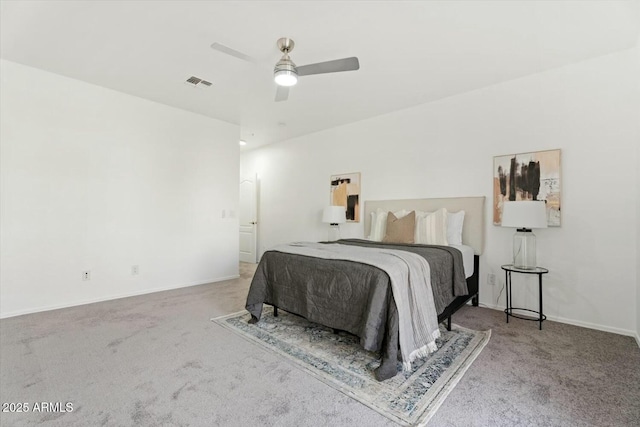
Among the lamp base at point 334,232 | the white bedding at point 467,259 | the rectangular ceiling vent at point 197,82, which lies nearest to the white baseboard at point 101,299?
the lamp base at point 334,232

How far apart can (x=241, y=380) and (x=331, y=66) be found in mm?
2376

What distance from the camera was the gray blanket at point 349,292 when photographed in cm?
193

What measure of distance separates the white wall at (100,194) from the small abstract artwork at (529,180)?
3990mm

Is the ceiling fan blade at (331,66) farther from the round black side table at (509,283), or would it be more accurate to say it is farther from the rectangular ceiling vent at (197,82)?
the round black side table at (509,283)

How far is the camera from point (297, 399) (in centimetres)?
169

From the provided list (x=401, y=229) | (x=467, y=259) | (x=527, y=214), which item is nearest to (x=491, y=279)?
(x=467, y=259)

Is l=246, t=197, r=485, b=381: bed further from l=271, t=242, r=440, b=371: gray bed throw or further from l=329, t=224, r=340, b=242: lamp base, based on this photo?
l=329, t=224, r=340, b=242: lamp base

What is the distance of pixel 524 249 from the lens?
3.00 m

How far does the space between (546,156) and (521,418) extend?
2601 mm

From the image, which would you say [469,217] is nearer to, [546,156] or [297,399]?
[546,156]

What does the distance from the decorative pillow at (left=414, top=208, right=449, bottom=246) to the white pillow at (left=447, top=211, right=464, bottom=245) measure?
0.26ft

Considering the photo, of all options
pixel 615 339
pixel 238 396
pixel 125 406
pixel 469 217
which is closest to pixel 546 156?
pixel 469 217

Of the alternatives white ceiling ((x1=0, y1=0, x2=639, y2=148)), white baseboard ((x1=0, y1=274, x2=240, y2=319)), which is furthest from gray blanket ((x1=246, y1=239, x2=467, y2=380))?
white baseboard ((x1=0, y1=274, x2=240, y2=319))

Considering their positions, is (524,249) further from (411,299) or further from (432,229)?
(411,299)
